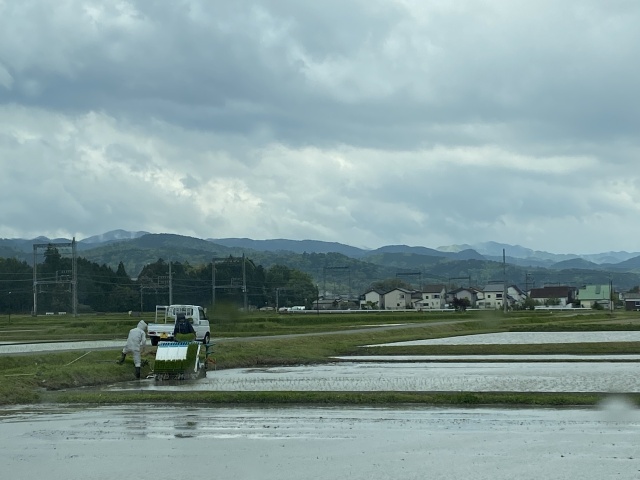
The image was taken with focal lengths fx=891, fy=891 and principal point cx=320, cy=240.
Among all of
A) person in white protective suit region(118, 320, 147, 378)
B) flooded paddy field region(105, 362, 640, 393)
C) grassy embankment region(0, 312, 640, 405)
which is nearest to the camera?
grassy embankment region(0, 312, 640, 405)

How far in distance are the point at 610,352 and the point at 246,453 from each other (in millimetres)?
33991

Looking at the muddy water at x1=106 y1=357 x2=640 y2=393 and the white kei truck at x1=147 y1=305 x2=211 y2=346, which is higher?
the white kei truck at x1=147 y1=305 x2=211 y2=346

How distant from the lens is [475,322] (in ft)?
305

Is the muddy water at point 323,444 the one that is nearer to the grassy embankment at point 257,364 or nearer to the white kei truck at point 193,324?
the grassy embankment at point 257,364

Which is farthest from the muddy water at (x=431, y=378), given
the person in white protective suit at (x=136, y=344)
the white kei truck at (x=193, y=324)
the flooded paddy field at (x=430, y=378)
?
the white kei truck at (x=193, y=324)

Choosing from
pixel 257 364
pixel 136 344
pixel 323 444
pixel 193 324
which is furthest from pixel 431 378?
pixel 193 324

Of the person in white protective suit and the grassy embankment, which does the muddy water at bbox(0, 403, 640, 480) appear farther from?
the person in white protective suit

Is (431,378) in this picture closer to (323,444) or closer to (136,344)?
(136,344)

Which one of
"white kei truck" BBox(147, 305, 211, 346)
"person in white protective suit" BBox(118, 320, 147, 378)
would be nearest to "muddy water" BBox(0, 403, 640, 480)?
"person in white protective suit" BBox(118, 320, 147, 378)

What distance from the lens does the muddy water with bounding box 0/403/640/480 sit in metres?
14.0

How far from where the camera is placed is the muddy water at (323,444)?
1400 cm

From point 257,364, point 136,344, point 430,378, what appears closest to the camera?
point 430,378

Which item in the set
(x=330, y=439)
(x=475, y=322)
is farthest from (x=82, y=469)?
A: (x=475, y=322)

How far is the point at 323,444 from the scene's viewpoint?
16.5 m
